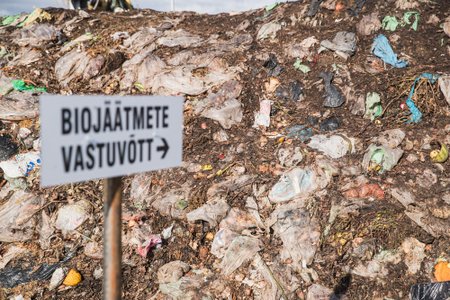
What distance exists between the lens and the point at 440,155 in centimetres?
414

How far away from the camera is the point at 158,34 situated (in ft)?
20.5

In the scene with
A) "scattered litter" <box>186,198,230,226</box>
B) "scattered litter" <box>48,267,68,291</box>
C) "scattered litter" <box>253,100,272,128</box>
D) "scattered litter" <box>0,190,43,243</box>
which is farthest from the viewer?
"scattered litter" <box>253,100,272,128</box>

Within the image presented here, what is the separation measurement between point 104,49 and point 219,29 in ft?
6.02

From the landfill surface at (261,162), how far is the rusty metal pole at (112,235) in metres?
1.93

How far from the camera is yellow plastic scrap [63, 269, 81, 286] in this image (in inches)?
142

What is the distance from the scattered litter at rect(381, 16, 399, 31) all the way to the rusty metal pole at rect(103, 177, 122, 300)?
16.5 ft

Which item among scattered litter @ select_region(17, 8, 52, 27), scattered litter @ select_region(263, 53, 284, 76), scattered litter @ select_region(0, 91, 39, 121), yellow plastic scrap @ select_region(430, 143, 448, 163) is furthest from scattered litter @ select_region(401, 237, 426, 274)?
scattered litter @ select_region(17, 8, 52, 27)

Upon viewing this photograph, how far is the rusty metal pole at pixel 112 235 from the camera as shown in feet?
5.07

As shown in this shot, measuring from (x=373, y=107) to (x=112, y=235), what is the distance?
399 cm

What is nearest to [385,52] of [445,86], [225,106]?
[445,86]

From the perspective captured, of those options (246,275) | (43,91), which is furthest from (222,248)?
(43,91)

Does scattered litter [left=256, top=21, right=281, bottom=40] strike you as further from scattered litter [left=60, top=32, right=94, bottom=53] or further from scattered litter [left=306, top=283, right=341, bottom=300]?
scattered litter [left=306, top=283, right=341, bottom=300]

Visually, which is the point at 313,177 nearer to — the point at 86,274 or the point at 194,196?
the point at 194,196

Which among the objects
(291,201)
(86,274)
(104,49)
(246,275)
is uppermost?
(104,49)
